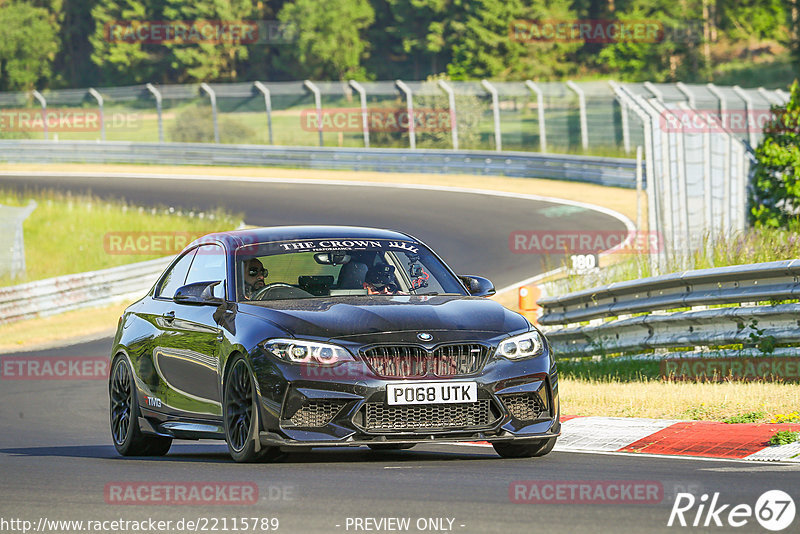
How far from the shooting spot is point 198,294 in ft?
29.3

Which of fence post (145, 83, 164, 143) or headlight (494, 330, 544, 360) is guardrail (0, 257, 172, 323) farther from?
fence post (145, 83, 164, 143)

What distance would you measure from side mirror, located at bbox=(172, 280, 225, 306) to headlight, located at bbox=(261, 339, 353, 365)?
1.05 m

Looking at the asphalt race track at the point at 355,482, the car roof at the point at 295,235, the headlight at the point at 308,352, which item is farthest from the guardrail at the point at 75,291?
the headlight at the point at 308,352

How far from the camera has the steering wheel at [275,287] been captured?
8.87 metres

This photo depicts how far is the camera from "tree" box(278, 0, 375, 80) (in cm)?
8744

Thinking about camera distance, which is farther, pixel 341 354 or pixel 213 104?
pixel 213 104

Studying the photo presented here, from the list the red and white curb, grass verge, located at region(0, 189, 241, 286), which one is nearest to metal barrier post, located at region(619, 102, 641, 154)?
grass verge, located at region(0, 189, 241, 286)

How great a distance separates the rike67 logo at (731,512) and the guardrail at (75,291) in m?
20.0

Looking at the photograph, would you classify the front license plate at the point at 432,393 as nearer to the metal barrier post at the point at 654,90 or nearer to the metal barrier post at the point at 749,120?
the metal barrier post at the point at 749,120

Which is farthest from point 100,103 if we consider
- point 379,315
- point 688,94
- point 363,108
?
point 379,315

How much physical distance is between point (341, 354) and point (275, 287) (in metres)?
1.23

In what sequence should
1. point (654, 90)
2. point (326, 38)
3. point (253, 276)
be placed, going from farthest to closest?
point (326, 38)
point (654, 90)
point (253, 276)

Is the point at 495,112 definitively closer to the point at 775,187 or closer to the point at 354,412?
the point at 775,187

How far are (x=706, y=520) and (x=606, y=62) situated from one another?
3080 inches
